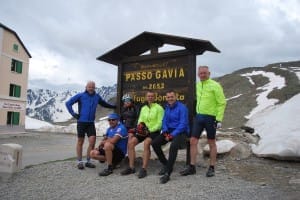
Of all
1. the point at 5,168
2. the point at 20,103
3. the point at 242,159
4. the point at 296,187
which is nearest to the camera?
the point at 296,187

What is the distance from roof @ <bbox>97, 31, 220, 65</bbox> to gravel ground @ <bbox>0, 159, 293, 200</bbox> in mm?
2854

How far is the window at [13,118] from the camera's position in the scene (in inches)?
1280

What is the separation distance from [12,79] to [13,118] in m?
3.84

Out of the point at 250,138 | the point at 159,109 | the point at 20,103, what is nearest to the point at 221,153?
the point at 159,109

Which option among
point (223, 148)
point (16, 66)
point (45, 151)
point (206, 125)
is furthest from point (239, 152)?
point (16, 66)

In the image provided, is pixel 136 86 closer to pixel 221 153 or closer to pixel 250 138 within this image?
pixel 221 153

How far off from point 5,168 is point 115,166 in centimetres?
239

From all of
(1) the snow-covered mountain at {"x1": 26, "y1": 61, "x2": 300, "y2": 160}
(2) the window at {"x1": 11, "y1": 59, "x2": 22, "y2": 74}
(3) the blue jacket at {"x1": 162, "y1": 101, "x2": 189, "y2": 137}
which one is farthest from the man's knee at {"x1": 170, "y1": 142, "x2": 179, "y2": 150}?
(2) the window at {"x1": 11, "y1": 59, "x2": 22, "y2": 74}

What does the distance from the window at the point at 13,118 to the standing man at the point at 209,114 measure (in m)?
29.1

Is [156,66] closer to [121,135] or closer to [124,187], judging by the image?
[121,135]

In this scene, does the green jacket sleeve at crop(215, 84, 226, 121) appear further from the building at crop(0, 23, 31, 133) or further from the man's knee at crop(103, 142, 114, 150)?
the building at crop(0, 23, 31, 133)

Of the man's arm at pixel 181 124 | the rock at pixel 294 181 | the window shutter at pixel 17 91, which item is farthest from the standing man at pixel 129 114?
the window shutter at pixel 17 91

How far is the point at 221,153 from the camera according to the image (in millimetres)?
9023

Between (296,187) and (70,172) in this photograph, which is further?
(70,172)
